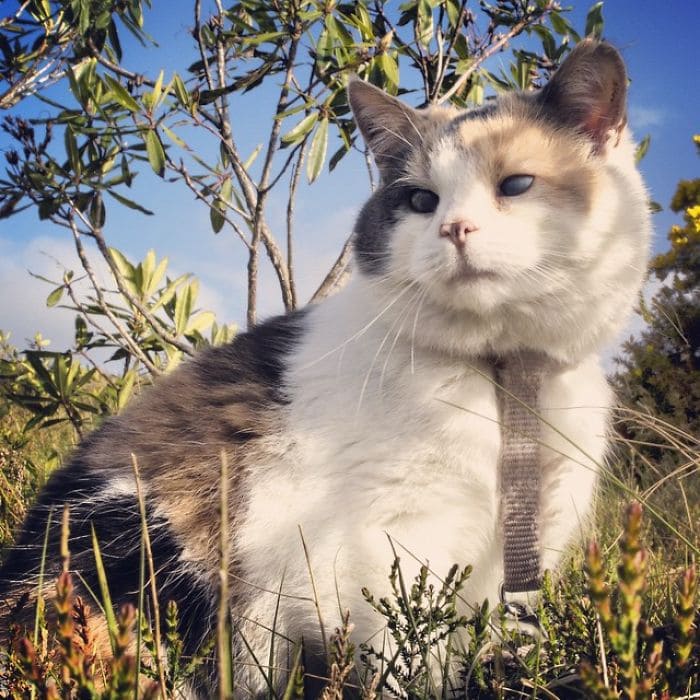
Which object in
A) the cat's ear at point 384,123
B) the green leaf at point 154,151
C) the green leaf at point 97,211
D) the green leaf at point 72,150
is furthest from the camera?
the green leaf at point 97,211

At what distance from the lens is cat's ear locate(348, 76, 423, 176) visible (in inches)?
75.8

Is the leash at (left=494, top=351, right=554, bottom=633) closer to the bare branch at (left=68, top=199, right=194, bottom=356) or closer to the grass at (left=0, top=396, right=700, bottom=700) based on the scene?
the grass at (left=0, top=396, right=700, bottom=700)

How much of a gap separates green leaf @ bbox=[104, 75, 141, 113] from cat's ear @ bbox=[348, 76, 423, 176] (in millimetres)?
1116

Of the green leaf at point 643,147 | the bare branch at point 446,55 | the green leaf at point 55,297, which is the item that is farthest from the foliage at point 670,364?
the green leaf at point 55,297

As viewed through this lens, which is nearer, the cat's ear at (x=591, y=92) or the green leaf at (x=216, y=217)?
the cat's ear at (x=591, y=92)

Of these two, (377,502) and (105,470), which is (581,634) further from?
(105,470)

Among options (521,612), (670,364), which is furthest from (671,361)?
(521,612)

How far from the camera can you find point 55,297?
3439mm

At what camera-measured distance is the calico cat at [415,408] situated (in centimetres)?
151

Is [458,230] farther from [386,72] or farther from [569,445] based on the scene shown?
[386,72]

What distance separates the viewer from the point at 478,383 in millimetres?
1612

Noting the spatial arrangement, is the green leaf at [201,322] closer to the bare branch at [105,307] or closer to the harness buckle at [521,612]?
the bare branch at [105,307]

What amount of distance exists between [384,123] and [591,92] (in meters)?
0.61

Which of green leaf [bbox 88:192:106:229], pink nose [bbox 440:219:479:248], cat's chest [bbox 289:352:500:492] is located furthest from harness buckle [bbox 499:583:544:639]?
green leaf [bbox 88:192:106:229]
